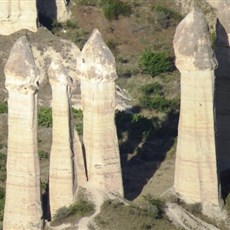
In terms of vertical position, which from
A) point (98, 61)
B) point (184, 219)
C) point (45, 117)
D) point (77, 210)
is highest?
point (98, 61)

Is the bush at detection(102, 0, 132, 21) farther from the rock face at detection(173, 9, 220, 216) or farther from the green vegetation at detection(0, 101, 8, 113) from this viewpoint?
the rock face at detection(173, 9, 220, 216)

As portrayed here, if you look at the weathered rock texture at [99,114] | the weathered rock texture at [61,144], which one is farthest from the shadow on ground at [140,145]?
the weathered rock texture at [61,144]

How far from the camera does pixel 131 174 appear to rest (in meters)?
59.9

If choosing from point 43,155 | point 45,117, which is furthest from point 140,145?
point 45,117

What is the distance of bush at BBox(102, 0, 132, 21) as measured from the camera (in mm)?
83750

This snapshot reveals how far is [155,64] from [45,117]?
9.21m

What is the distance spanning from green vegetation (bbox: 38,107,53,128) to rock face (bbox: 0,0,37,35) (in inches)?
388

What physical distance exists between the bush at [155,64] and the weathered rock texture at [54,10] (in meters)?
7.34

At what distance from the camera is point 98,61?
54031mm

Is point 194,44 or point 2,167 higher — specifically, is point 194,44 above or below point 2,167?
above

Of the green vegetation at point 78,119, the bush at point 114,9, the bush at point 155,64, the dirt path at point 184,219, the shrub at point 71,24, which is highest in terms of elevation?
the bush at point 114,9

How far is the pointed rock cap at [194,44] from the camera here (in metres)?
55.1

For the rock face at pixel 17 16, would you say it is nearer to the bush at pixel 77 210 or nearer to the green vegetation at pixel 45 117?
the green vegetation at pixel 45 117

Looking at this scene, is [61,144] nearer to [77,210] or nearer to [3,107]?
[77,210]
